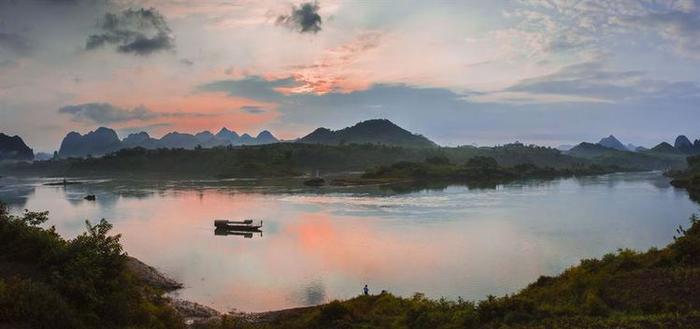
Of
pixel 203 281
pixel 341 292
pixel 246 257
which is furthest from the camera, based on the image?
pixel 246 257

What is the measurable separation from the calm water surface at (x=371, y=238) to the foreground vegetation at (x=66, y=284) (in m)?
12.2

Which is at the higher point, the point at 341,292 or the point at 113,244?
the point at 113,244

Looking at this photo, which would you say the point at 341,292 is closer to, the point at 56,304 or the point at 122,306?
the point at 122,306

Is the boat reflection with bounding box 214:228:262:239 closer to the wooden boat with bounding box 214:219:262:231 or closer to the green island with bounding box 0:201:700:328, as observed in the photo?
the wooden boat with bounding box 214:219:262:231

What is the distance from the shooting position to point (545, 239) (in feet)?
147

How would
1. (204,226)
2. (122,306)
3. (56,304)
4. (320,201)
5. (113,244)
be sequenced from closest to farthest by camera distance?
(56,304), (122,306), (113,244), (204,226), (320,201)

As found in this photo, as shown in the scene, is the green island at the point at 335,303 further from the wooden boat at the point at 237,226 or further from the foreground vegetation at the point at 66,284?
the wooden boat at the point at 237,226

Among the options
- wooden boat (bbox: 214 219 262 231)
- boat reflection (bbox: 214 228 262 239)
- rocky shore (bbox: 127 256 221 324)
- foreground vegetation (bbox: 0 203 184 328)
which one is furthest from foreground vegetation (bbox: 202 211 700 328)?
wooden boat (bbox: 214 219 262 231)

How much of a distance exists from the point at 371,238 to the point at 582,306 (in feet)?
105

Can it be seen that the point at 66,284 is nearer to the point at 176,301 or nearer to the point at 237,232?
the point at 176,301

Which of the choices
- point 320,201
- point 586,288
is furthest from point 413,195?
point 586,288

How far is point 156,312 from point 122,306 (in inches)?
104

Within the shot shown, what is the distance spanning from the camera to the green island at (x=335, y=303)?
1288cm

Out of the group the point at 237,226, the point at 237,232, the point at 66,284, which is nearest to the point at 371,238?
the point at 237,232
